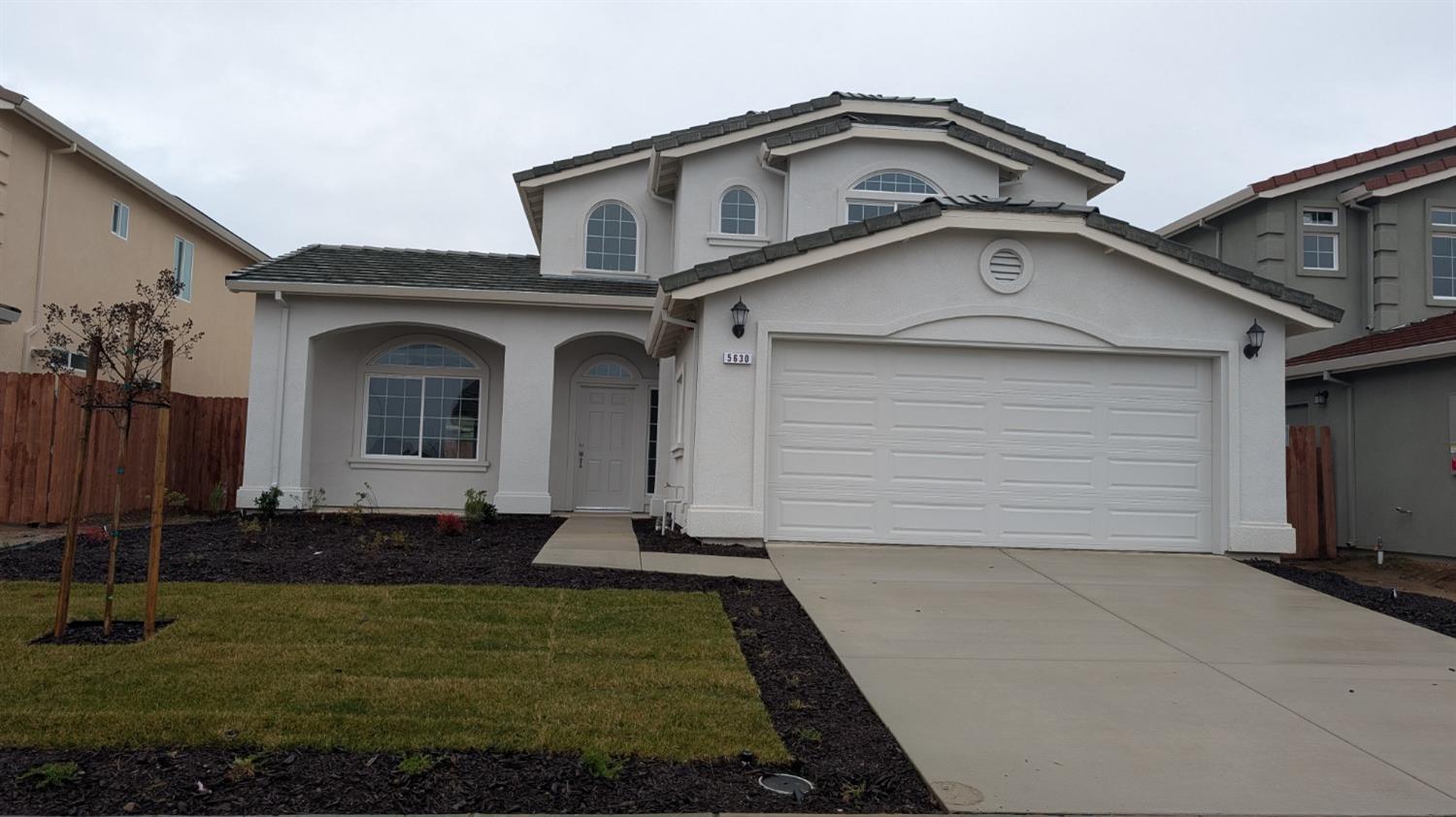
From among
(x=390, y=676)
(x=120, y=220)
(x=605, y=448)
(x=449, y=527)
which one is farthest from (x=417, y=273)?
(x=390, y=676)

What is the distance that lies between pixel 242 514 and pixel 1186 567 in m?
12.3

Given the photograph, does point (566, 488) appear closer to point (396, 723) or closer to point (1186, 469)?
point (1186, 469)

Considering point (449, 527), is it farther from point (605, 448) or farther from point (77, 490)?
point (77, 490)

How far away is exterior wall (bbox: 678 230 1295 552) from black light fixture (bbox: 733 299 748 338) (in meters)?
0.09

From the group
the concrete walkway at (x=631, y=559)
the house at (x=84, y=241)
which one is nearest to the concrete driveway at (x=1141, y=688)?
the concrete walkway at (x=631, y=559)

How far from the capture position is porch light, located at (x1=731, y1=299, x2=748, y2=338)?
1116cm

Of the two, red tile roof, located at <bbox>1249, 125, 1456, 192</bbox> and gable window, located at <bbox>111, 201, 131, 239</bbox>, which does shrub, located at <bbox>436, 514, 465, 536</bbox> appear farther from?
red tile roof, located at <bbox>1249, 125, 1456, 192</bbox>

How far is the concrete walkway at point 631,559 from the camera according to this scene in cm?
955

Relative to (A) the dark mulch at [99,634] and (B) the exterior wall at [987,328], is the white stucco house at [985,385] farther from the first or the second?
(A) the dark mulch at [99,634]

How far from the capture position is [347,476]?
16328 millimetres

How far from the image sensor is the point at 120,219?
19.6 metres

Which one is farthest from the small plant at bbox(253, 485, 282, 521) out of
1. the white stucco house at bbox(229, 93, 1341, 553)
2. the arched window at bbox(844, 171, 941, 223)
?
the arched window at bbox(844, 171, 941, 223)

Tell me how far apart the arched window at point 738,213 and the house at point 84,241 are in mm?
9574

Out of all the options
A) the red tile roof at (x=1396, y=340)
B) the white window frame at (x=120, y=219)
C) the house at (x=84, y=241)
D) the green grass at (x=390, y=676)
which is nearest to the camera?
the green grass at (x=390, y=676)
